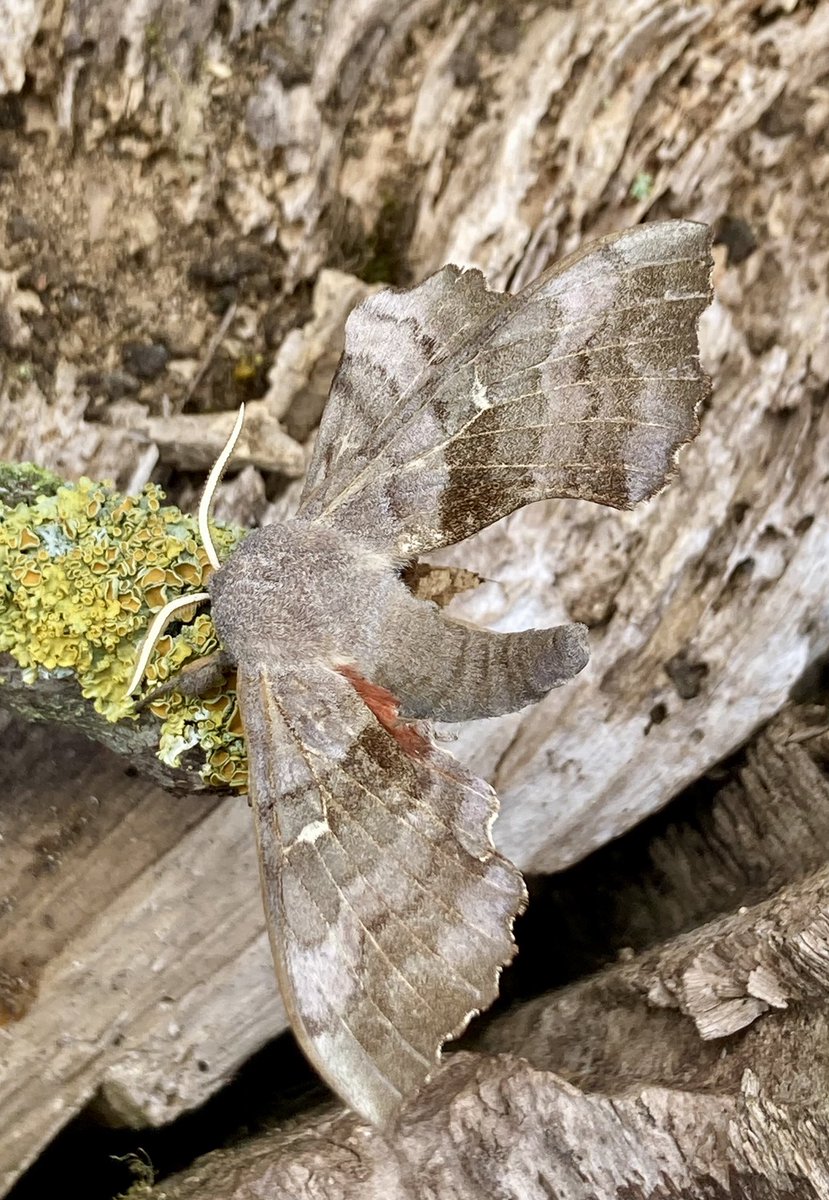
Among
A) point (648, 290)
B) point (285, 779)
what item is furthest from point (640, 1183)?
point (648, 290)

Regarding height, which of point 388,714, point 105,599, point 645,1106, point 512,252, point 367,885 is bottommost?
point 645,1106

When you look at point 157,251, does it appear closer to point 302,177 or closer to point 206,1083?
point 302,177

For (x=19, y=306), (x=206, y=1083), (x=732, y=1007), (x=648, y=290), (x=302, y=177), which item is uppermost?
(x=302, y=177)

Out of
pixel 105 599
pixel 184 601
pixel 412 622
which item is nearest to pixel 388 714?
pixel 412 622

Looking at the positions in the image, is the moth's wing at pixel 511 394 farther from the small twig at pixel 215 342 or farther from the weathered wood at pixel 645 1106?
the weathered wood at pixel 645 1106

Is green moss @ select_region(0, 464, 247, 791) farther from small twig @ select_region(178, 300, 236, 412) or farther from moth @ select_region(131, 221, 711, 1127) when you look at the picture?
A: small twig @ select_region(178, 300, 236, 412)

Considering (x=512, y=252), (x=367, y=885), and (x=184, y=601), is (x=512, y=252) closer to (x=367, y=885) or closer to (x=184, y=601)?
(x=184, y=601)

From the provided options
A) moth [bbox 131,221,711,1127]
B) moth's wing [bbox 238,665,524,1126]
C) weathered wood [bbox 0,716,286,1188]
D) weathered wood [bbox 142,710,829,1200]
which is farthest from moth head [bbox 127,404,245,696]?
weathered wood [bbox 142,710,829,1200]
